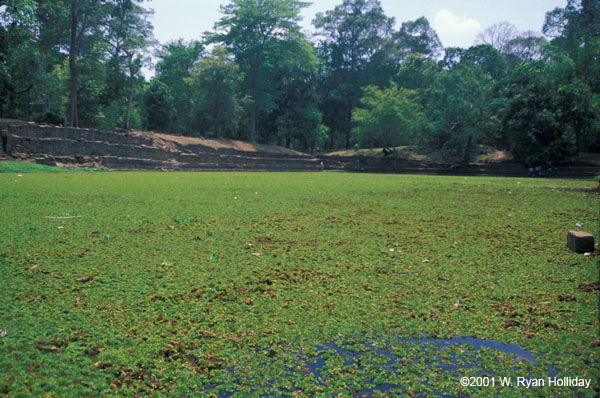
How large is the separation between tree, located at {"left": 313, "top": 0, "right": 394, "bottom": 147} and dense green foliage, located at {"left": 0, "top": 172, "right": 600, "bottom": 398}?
39970 mm

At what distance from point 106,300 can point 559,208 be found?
21.3ft

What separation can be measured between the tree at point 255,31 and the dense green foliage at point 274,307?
29360 mm

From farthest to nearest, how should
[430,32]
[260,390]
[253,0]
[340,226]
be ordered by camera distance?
[430,32] → [253,0] → [340,226] → [260,390]

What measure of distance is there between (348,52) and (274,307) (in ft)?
148

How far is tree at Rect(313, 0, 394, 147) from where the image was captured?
4206 centimetres

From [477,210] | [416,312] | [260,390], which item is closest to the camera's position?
[260,390]

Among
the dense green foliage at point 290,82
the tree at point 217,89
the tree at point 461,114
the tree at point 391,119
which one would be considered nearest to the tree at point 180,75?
the dense green foliage at point 290,82

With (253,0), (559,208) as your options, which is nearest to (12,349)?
(559,208)

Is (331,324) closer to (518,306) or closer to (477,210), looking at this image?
(518,306)

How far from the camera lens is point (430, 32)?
1788 inches

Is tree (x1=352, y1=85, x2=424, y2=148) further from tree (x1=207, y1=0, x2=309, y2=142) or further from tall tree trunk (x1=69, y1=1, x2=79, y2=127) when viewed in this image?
tall tree trunk (x1=69, y1=1, x2=79, y2=127)

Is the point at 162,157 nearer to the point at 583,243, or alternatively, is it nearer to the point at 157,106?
the point at 157,106

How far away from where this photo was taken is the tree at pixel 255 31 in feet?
103

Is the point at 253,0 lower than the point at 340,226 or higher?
higher
